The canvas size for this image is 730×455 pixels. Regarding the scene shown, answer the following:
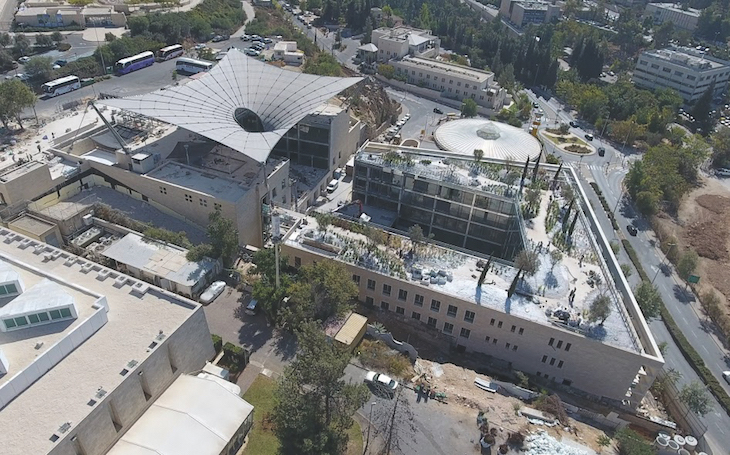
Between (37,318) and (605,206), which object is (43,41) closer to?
(37,318)

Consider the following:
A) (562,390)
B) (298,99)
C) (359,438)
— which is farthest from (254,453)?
(298,99)

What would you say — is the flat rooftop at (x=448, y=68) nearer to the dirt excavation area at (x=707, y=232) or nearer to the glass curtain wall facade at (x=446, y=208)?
the dirt excavation area at (x=707, y=232)

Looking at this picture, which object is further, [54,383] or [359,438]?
[359,438]

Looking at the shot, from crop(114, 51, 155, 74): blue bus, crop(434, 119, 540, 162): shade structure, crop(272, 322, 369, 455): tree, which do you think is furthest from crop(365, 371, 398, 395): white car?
crop(114, 51, 155, 74): blue bus

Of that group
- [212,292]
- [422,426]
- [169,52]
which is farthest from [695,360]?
[169,52]

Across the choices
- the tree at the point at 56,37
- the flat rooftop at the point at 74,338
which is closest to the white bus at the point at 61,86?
the tree at the point at 56,37

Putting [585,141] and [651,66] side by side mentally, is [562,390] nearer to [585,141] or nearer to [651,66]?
[585,141]
